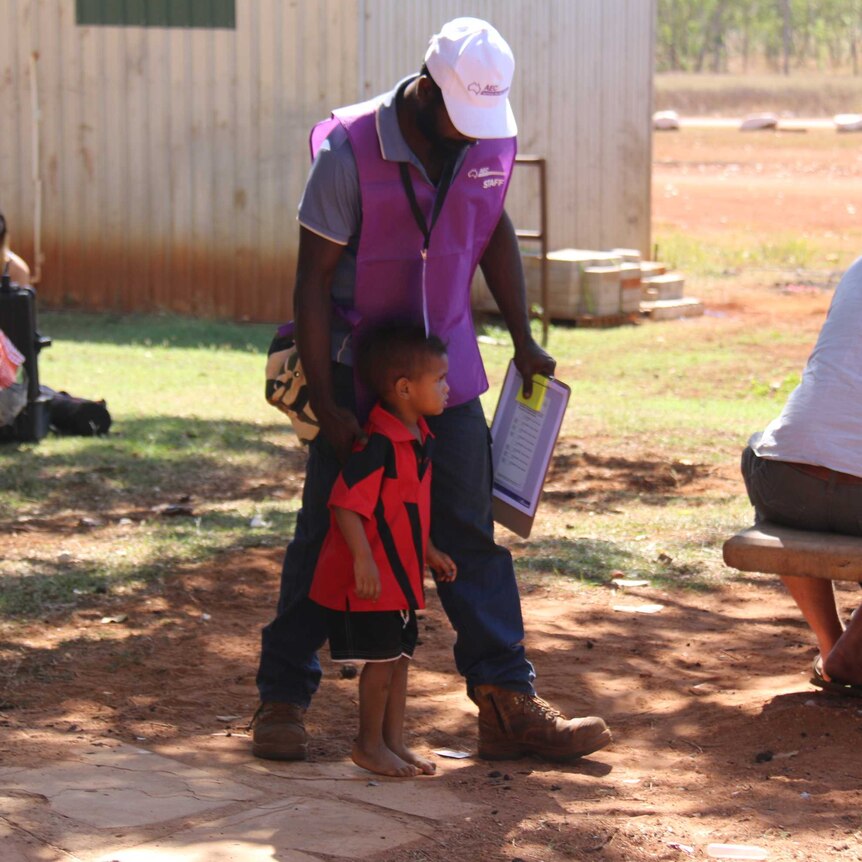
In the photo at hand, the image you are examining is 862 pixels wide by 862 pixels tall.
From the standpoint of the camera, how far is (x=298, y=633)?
391cm

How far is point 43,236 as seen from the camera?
14.0 m

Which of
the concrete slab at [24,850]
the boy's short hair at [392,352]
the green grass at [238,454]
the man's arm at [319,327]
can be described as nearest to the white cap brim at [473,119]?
the man's arm at [319,327]

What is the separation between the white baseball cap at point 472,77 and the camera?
347cm

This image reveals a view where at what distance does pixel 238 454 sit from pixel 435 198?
4658 millimetres

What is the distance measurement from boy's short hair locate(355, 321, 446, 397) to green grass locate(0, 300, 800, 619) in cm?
201

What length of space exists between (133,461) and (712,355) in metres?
6.02

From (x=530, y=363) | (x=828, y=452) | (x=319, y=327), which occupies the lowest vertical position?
(x=828, y=452)

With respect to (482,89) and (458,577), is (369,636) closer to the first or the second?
(458,577)

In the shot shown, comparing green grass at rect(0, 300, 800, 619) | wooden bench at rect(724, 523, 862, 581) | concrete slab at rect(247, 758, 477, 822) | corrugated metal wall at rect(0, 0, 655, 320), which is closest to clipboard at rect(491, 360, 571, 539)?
wooden bench at rect(724, 523, 862, 581)

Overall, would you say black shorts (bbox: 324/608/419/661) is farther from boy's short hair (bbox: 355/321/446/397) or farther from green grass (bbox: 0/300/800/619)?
green grass (bbox: 0/300/800/619)

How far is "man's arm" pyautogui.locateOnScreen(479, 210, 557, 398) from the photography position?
4047 mm

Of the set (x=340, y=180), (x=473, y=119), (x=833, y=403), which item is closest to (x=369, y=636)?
(x=340, y=180)

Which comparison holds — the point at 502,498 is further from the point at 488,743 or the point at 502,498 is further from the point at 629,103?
the point at 629,103

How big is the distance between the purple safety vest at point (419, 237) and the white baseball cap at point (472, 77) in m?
0.18
